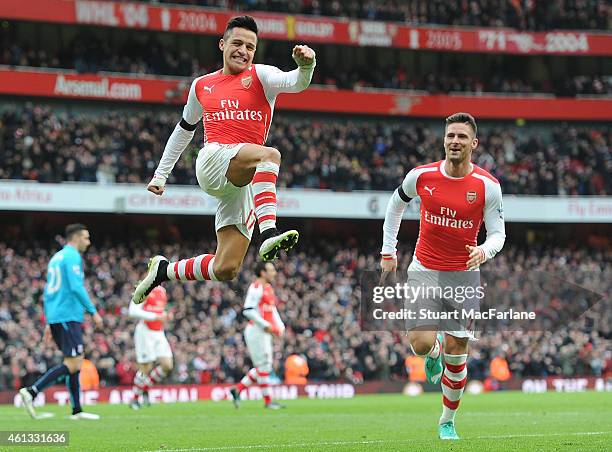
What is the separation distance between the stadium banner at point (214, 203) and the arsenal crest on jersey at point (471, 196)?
23.9 metres

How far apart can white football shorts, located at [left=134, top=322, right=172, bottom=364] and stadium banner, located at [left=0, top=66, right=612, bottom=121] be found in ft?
56.8

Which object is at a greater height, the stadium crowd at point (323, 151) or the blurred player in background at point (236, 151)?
the stadium crowd at point (323, 151)

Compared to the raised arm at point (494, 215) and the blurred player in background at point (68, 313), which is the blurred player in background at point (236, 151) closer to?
the raised arm at point (494, 215)

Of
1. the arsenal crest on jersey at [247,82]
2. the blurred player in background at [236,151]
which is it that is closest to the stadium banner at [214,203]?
the blurred player in background at [236,151]

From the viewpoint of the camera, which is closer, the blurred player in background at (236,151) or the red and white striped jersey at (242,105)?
the blurred player in background at (236,151)

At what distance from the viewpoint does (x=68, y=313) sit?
15.6 metres

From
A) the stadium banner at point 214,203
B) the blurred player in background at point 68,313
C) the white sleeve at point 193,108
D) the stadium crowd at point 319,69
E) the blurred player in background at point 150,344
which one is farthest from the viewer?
the stadium crowd at point 319,69

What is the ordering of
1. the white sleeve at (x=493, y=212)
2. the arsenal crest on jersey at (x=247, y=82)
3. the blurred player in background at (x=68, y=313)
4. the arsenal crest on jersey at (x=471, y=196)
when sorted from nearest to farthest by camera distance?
the arsenal crest on jersey at (x=247, y=82)
the white sleeve at (x=493, y=212)
the arsenal crest on jersey at (x=471, y=196)
the blurred player in background at (x=68, y=313)

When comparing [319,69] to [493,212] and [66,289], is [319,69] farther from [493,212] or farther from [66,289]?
[493,212]

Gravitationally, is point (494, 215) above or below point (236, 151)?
below

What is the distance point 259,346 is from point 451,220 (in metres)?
9.47

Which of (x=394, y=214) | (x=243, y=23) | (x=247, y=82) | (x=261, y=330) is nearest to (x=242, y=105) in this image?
(x=247, y=82)

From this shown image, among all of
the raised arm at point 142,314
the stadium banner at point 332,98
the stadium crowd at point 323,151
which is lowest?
the raised arm at point 142,314

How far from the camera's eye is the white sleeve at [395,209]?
1141 centimetres
